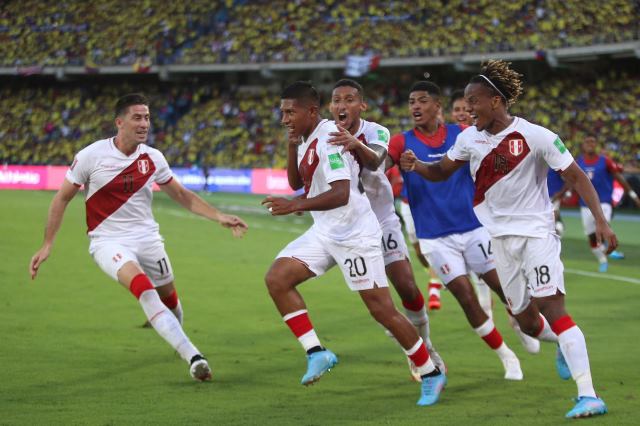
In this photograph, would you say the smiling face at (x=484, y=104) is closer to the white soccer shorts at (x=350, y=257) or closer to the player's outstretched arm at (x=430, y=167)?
the player's outstretched arm at (x=430, y=167)

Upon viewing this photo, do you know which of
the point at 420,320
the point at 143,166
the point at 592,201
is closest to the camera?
the point at 592,201

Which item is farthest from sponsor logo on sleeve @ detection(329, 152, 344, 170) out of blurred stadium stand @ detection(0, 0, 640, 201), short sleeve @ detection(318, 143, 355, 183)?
blurred stadium stand @ detection(0, 0, 640, 201)

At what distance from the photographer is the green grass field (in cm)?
713

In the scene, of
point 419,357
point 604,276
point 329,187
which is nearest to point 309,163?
point 329,187

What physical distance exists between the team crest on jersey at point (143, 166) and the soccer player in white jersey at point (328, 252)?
2211 millimetres

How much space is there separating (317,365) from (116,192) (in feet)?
9.90

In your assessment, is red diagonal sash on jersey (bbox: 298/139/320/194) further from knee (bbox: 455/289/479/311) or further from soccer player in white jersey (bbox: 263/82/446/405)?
knee (bbox: 455/289/479/311)

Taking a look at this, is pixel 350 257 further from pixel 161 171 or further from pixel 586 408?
pixel 161 171

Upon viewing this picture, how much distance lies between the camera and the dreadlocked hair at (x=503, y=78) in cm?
732

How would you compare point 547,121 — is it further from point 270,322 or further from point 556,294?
point 556,294

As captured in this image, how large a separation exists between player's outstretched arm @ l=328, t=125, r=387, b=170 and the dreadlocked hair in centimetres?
99

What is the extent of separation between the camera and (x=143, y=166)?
9.40m

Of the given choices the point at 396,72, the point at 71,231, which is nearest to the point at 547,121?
the point at 396,72

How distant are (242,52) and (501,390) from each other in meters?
42.3
